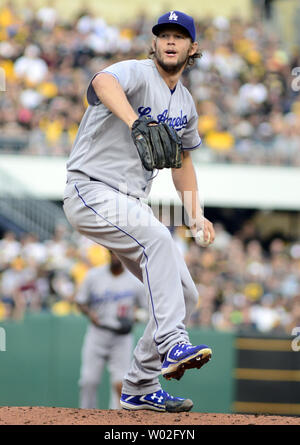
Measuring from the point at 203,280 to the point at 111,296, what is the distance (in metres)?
3.86

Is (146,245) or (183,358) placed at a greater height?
(146,245)

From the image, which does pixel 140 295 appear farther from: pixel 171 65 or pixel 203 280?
pixel 171 65

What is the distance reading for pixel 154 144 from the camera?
13.0 feet

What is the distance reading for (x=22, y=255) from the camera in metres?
12.5

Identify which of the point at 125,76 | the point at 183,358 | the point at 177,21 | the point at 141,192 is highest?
the point at 177,21

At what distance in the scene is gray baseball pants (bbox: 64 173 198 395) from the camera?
416 cm

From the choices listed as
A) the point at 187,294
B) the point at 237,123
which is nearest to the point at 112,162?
the point at 187,294

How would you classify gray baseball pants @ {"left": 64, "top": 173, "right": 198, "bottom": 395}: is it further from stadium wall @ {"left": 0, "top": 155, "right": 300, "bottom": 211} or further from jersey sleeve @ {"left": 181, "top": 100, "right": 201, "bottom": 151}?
stadium wall @ {"left": 0, "top": 155, "right": 300, "bottom": 211}

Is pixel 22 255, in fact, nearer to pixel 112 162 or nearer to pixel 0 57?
pixel 0 57

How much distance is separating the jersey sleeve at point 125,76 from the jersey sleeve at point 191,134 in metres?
0.52

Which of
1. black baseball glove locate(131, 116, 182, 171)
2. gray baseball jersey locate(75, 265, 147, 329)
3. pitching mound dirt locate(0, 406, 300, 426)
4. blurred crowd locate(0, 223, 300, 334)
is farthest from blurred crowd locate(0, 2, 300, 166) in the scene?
black baseball glove locate(131, 116, 182, 171)

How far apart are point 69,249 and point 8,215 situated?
2.18 m

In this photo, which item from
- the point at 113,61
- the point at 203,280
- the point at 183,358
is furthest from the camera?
the point at 113,61

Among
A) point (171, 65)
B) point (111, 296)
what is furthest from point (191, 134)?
point (111, 296)
